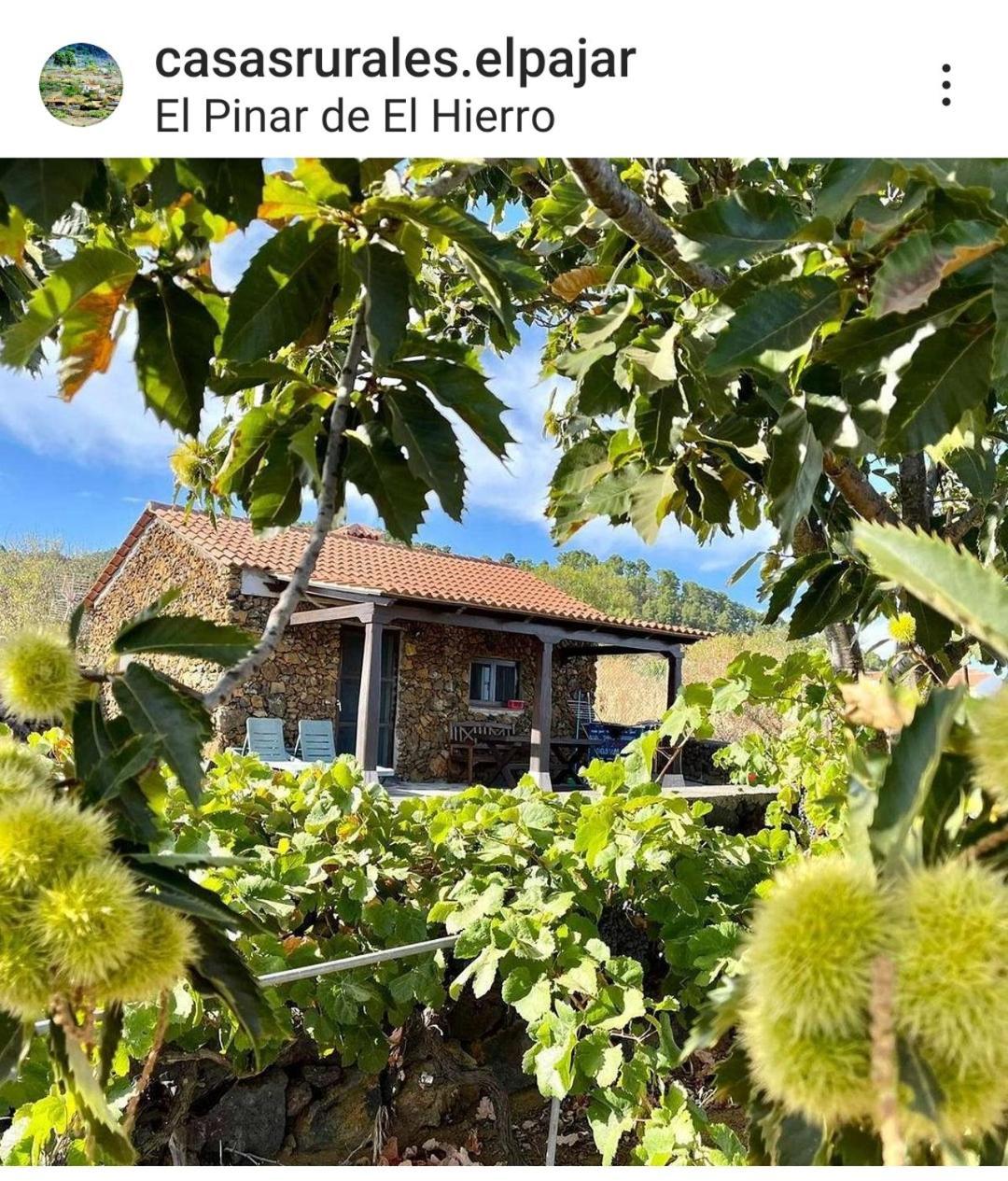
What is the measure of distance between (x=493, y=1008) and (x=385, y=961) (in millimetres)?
632

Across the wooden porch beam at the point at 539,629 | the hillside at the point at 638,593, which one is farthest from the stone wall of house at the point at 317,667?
the hillside at the point at 638,593

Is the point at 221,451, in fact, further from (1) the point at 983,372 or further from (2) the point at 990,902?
(2) the point at 990,902

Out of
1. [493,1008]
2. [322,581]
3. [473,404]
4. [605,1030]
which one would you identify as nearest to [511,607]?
[322,581]

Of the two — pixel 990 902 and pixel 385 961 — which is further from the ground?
pixel 990 902

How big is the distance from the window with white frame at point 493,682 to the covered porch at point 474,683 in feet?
0.14

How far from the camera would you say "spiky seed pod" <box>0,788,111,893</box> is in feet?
2.34

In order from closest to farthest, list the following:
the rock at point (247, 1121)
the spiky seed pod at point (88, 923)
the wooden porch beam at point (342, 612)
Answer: the spiky seed pod at point (88, 923) < the rock at point (247, 1121) < the wooden porch beam at point (342, 612)

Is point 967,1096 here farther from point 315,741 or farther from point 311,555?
point 315,741

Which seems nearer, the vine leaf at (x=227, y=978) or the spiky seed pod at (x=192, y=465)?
the vine leaf at (x=227, y=978)

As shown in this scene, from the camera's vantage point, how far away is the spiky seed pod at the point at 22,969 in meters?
0.71

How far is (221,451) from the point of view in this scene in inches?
107

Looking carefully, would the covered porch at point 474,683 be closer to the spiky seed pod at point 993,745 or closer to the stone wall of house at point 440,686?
the stone wall of house at point 440,686

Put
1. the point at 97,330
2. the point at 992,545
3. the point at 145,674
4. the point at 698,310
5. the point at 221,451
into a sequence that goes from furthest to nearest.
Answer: the point at 221,451 → the point at 992,545 → the point at 698,310 → the point at 97,330 → the point at 145,674
